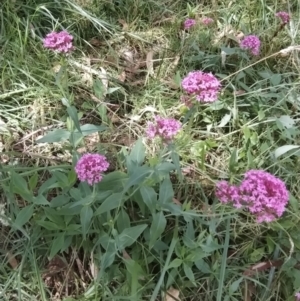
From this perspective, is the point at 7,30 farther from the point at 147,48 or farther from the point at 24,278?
the point at 24,278

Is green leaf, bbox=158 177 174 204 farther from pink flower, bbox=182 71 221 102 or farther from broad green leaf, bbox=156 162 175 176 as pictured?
pink flower, bbox=182 71 221 102

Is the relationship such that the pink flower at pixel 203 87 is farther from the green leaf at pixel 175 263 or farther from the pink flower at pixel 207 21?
the pink flower at pixel 207 21

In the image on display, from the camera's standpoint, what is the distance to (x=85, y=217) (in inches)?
46.4

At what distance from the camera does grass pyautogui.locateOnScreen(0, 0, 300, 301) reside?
1.26m

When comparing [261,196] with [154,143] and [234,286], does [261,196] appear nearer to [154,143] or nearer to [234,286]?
[234,286]

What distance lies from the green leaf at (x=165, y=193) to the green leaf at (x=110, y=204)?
10 cm

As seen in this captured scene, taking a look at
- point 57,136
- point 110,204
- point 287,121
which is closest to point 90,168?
point 110,204

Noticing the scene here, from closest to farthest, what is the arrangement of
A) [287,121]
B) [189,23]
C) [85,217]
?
[85,217] → [287,121] → [189,23]

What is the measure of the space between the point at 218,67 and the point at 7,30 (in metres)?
0.72

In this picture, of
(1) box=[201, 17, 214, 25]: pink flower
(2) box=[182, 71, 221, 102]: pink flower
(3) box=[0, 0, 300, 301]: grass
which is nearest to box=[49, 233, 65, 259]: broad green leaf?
(3) box=[0, 0, 300, 301]: grass

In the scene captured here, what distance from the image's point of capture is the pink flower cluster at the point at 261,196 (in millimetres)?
1073

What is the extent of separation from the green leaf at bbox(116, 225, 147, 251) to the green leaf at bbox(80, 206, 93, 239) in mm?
74

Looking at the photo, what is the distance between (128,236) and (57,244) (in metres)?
0.18

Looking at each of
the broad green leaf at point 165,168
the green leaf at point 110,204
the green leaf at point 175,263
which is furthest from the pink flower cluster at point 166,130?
the green leaf at point 175,263
